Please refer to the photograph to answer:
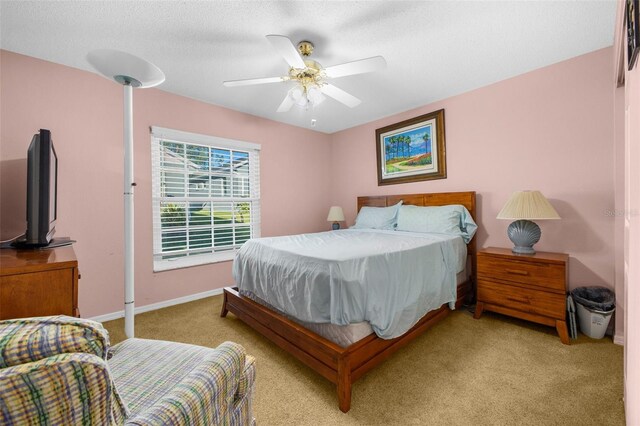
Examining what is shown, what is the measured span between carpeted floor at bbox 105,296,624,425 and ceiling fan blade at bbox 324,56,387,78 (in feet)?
6.93

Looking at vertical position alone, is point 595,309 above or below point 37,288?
below

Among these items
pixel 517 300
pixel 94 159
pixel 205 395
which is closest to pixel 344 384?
pixel 205 395

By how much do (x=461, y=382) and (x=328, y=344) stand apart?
90 centimetres

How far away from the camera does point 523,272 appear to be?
227 centimetres

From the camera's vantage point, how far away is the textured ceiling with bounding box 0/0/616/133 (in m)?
1.76

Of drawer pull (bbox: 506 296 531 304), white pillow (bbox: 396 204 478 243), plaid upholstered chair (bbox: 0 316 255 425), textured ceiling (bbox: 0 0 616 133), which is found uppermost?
textured ceiling (bbox: 0 0 616 133)

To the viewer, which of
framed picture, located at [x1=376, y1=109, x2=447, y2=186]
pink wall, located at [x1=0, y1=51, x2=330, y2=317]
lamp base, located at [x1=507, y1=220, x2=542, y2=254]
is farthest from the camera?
framed picture, located at [x1=376, y1=109, x2=447, y2=186]

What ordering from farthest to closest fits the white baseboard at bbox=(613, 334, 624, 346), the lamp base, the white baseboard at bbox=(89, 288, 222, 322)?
the white baseboard at bbox=(89, 288, 222, 322), the lamp base, the white baseboard at bbox=(613, 334, 624, 346)

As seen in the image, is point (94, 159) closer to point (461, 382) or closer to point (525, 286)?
point (461, 382)

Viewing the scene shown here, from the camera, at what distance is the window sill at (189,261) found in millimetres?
2990

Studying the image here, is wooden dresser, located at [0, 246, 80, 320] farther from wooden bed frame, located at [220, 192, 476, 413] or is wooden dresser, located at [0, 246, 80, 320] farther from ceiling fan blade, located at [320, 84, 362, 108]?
ceiling fan blade, located at [320, 84, 362, 108]

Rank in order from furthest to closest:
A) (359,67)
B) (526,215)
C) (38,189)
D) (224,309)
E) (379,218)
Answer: (379,218) < (224,309) < (526,215) < (359,67) < (38,189)

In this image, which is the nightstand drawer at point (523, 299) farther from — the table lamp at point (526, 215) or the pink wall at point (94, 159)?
the pink wall at point (94, 159)

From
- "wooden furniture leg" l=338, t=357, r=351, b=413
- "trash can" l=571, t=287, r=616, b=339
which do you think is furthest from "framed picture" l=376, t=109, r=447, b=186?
"wooden furniture leg" l=338, t=357, r=351, b=413
